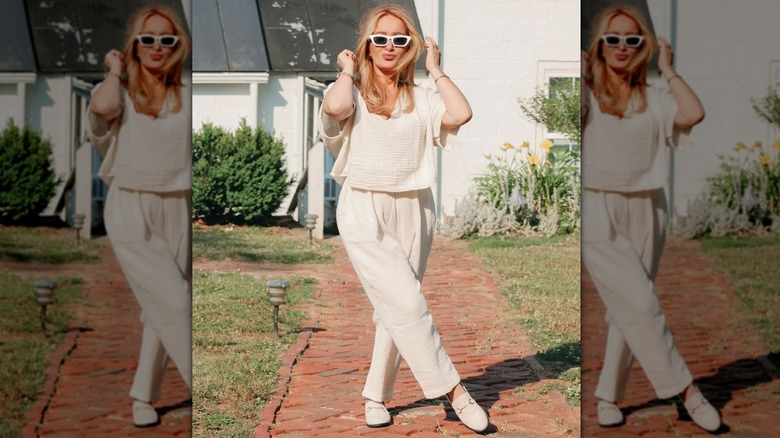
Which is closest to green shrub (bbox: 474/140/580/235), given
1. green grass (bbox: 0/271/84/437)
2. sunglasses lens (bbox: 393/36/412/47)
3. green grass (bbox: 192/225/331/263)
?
green grass (bbox: 192/225/331/263)

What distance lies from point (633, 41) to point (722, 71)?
23 centimetres

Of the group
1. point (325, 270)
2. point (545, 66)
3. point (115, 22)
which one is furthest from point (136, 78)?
point (545, 66)

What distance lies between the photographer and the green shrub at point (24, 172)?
2648mm

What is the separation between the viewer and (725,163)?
2.64 metres

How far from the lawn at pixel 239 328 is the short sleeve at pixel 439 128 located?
1403mm

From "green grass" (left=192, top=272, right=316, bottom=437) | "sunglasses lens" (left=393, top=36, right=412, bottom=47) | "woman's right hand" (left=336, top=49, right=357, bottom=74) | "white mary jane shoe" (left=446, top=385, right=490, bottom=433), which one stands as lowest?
"green grass" (left=192, top=272, right=316, bottom=437)

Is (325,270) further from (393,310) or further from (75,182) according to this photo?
(75,182)

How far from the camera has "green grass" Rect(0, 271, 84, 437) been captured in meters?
2.66

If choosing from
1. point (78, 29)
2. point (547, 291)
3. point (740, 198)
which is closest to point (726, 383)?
point (740, 198)

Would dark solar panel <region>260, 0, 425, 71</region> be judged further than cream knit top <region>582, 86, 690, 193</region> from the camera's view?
Yes

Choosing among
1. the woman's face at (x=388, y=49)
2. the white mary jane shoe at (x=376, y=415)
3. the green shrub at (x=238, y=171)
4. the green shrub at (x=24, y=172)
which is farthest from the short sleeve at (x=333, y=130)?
the green shrub at (x=238, y=171)

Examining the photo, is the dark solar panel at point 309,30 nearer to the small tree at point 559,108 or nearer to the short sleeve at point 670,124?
the small tree at point 559,108

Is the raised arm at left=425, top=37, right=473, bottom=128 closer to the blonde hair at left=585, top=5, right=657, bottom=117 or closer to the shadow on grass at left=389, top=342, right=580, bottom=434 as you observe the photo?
the shadow on grass at left=389, top=342, right=580, bottom=434

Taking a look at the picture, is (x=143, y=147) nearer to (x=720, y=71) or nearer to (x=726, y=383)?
(x=720, y=71)
